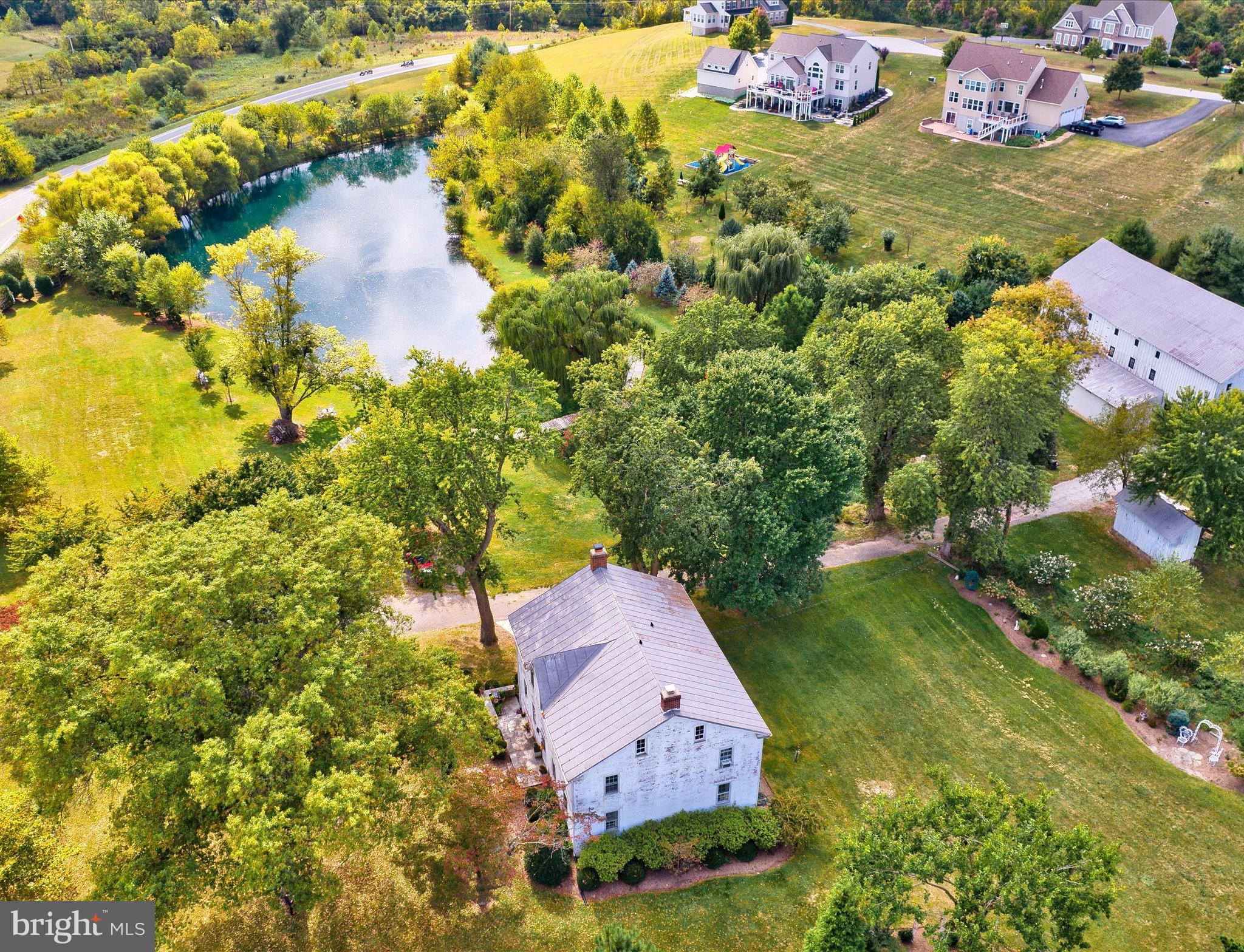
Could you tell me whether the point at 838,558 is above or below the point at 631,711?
below

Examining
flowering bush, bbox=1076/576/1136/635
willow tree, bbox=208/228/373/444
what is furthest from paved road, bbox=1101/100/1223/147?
willow tree, bbox=208/228/373/444

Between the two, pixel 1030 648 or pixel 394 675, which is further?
pixel 1030 648

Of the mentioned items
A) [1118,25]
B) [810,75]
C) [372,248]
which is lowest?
[372,248]

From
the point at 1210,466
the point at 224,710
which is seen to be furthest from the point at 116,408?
the point at 1210,466

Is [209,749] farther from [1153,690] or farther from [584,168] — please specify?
[584,168]

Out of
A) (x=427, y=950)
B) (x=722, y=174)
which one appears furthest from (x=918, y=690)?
(x=722, y=174)

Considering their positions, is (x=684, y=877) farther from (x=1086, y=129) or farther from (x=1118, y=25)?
(x=1118, y=25)

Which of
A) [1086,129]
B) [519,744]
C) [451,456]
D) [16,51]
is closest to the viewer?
[519,744]
